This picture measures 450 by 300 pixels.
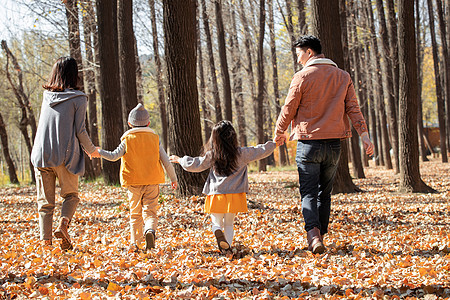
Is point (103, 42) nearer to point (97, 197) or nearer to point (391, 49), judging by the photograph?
point (97, 197)

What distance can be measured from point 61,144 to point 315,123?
2.86 metres

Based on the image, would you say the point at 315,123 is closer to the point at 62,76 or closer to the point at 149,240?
the point at 149,240

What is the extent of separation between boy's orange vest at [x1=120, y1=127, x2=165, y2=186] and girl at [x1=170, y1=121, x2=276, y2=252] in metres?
0.49

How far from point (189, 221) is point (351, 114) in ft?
11.0

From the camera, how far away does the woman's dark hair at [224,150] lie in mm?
5188

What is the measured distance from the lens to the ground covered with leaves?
373 cm

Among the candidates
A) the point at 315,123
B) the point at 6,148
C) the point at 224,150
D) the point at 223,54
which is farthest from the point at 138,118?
the point at 6,148

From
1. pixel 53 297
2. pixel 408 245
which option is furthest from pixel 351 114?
pixel 53 297

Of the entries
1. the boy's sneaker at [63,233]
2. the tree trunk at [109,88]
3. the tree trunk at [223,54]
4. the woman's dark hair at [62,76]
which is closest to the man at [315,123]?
the woman's dark hair at [62,76]

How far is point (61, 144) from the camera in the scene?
501 centimetres

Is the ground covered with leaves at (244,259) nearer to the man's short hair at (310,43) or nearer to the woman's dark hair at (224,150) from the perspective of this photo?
the woman's dark hair at (224,150)

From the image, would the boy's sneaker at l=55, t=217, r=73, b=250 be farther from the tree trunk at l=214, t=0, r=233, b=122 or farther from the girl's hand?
the tree trunk at l=214, t=0, r=233, b=122

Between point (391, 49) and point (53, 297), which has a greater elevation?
point (391, 49)

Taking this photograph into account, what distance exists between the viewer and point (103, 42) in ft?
41.9
